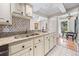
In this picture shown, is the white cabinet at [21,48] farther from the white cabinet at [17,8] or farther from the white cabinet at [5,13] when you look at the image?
the white cabinet at [17,8]

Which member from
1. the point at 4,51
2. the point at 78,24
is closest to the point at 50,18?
the point at 78,24

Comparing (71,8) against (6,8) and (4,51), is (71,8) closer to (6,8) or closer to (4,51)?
(6,8)

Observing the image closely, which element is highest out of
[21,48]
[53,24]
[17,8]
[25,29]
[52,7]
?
[52,7]

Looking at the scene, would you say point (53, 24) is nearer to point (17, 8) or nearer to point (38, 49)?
point (38, 49)

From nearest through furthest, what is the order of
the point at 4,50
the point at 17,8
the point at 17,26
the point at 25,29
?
the point at 4,50
the point at 17,8
the point at 17,26
the point at 25,29

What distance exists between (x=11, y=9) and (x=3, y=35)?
0.55 m

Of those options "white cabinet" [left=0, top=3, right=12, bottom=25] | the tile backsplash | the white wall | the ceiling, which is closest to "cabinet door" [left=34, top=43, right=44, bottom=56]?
the tile backsplash

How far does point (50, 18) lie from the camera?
177 inches

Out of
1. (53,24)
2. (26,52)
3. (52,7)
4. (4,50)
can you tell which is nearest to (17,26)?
(26,52)

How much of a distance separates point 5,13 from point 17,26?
798 millimetres

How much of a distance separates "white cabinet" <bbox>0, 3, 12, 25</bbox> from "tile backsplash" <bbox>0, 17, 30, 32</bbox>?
0.32m

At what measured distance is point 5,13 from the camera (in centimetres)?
161

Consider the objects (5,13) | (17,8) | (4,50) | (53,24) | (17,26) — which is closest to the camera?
(4,50)

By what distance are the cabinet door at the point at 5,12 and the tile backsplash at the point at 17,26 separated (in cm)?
33
